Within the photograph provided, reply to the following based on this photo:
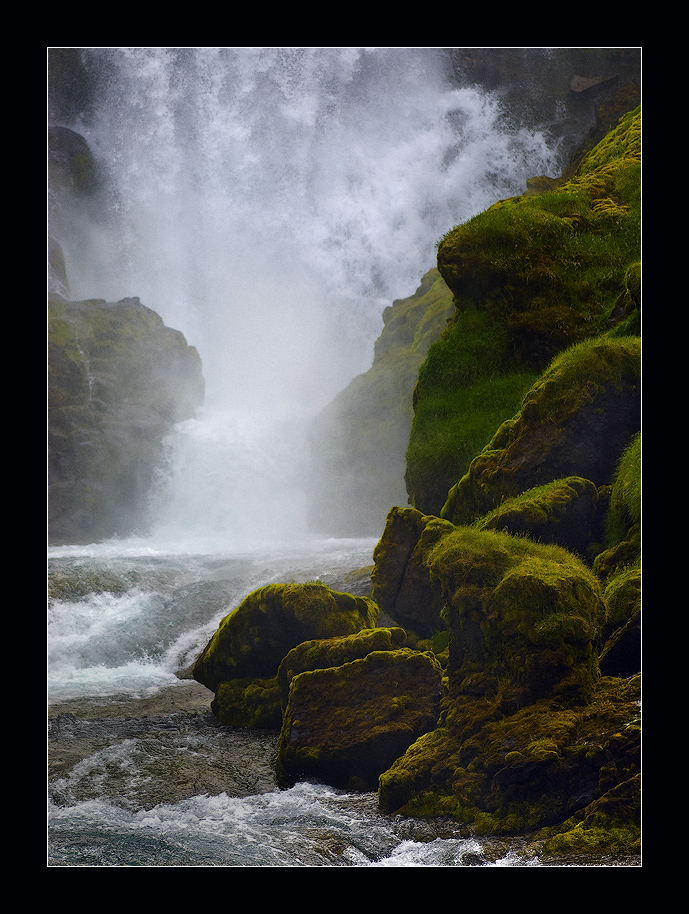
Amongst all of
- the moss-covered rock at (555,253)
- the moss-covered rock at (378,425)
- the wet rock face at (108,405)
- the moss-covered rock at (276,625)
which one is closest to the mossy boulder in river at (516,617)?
the moss-covered rock at (276,625)

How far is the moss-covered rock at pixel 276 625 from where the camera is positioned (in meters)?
6.78

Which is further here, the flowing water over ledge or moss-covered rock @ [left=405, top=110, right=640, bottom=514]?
moss-covered rock @ [left=405, top=110, right=640, bottom=514]

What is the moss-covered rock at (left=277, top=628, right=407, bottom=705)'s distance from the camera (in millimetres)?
6117

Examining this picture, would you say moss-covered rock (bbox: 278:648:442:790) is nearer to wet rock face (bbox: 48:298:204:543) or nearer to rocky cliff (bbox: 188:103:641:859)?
rocky cliff (bbox: 188:103:641:859)

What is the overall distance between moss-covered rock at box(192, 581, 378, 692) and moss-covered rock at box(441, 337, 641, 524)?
148 cm

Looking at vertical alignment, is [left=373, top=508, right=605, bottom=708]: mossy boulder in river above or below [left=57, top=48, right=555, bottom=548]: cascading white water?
below

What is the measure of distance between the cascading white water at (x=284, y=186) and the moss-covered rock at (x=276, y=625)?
2889mm

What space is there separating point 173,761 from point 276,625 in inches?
65.5

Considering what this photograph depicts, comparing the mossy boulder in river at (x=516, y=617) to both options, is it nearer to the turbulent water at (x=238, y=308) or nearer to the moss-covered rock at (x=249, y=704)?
the turbulent water at (x=238, y=308)

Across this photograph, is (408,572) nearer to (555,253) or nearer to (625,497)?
(625,497)

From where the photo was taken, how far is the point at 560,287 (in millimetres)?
8328

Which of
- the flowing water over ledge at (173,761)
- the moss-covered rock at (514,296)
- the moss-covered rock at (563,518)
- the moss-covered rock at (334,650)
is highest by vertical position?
the moss-covered rock at (514,296)

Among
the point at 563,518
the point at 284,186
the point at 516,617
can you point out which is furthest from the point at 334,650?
the point at 284,186

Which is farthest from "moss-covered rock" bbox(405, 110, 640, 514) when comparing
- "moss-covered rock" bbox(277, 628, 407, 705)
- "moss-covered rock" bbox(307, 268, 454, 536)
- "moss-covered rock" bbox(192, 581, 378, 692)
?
"moss-covered rock" bbox(277, 628, 407, 705)
